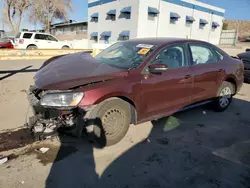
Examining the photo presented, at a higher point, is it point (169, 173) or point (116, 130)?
point (116, 130)

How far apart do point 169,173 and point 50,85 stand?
2.00 m

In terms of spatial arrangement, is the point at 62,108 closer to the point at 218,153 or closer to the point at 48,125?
the point at 48,125

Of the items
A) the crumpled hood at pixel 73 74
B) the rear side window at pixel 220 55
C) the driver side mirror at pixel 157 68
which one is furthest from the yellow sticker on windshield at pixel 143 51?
the rear side window at pixel 220 55

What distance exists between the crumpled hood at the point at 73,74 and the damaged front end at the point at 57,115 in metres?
0.13

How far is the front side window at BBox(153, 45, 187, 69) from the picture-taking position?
3.73 metres

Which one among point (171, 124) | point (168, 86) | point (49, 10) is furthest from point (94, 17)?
point (168, 86)

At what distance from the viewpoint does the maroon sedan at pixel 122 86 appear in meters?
2.90

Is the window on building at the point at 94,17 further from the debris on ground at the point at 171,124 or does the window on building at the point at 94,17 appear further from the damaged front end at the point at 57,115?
the damaged front end at the point at 57,115

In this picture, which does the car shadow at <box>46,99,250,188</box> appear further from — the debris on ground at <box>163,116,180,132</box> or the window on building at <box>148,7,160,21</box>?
the window on building at <box>148,7,160,21</box>

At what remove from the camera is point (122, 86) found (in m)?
3.18

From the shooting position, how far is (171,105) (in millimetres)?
3953

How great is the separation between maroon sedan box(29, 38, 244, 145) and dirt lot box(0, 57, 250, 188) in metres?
0.37

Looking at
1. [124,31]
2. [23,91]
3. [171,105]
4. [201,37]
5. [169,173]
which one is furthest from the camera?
[201,37]

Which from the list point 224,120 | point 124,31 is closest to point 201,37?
point 124,31
